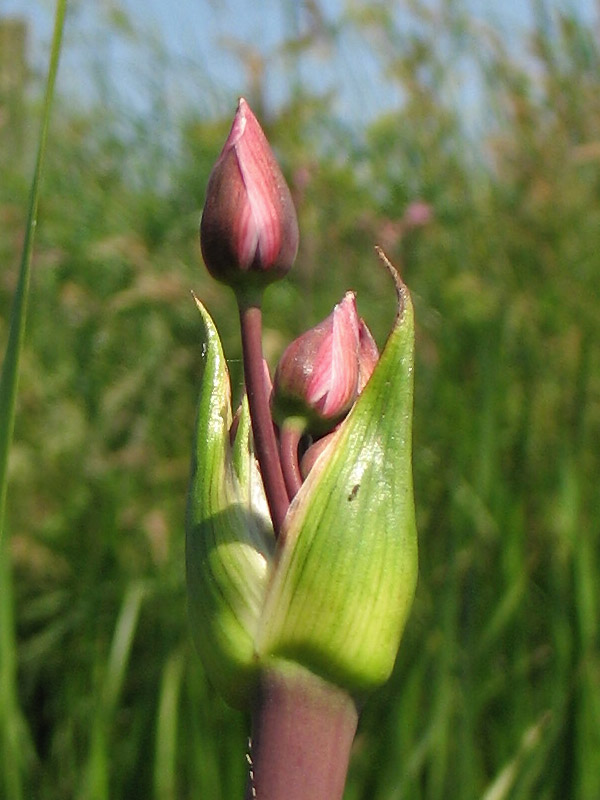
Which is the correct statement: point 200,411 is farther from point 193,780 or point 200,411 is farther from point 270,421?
A: point 193,780

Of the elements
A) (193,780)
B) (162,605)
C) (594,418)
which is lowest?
(193,780)

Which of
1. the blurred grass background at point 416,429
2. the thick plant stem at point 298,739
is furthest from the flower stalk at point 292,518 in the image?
the blurred grass background at point 416,429

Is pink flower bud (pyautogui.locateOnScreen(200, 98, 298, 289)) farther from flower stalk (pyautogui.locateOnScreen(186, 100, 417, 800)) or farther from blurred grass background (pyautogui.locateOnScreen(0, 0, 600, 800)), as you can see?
blurred grass background (pyautogui.locateOnScreen(0, 0, 600, 800))

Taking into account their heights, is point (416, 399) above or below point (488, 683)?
above

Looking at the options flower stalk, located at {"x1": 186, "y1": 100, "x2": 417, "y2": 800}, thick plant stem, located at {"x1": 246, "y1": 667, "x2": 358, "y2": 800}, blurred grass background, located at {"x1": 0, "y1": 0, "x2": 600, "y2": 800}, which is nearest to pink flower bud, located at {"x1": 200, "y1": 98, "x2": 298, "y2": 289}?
flower stalk, located at {"x1": 186, "y1": 100, "x2": 417, "y2": 800}

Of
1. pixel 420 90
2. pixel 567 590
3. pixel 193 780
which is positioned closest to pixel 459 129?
pixel 420 90

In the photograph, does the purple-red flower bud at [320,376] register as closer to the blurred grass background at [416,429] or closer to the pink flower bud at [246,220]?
the pink flower bud at [246,220]

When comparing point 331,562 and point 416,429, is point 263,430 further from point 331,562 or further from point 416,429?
point 416,429
